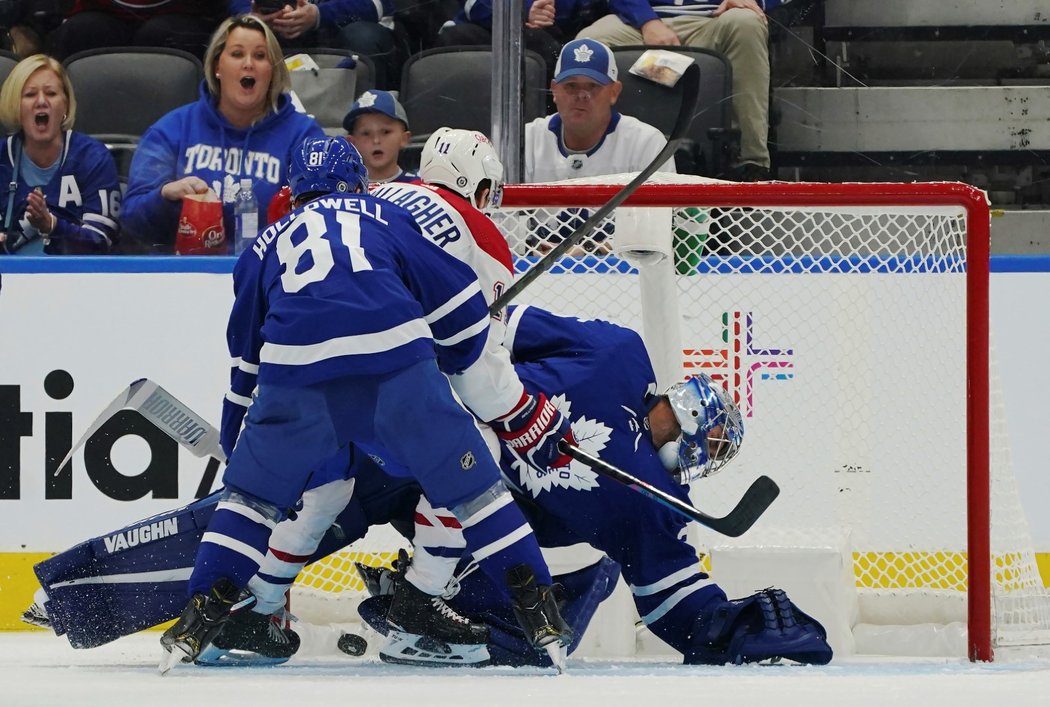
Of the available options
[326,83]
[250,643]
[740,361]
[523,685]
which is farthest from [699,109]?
[523,685]

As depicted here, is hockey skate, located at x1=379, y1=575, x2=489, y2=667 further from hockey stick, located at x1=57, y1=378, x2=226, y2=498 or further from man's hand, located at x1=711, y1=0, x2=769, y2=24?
man's hand, located at x1=711, y1=0, x2=769, y2=24

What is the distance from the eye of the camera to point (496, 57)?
3725mm

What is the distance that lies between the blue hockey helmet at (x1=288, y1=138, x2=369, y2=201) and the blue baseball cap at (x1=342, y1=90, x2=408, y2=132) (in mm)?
1125

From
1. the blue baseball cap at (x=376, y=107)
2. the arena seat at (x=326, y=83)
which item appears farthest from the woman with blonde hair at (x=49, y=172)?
the blue baseball cap at (x=376, y=107)

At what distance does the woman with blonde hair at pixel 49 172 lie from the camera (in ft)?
13.3

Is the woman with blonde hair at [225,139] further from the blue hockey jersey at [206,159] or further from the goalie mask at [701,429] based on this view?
the goalie mask at [701,429]

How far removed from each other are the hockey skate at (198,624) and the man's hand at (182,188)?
5.31 ft

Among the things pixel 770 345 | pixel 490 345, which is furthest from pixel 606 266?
pixel 490 345

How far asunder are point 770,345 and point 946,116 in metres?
0.84

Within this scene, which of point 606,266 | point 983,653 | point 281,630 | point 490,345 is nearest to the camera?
point 490,345

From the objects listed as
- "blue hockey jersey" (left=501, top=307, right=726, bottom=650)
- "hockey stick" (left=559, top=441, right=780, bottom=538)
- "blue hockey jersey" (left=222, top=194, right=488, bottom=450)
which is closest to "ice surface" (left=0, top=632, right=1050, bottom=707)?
"blue hockey jersey" (left=501, top=307, right=726, bottom=650)

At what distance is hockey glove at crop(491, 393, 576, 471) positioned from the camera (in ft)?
9.30

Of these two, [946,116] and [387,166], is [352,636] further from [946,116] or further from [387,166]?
[946,116]

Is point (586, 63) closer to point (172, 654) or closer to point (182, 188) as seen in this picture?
point (182, 188)
